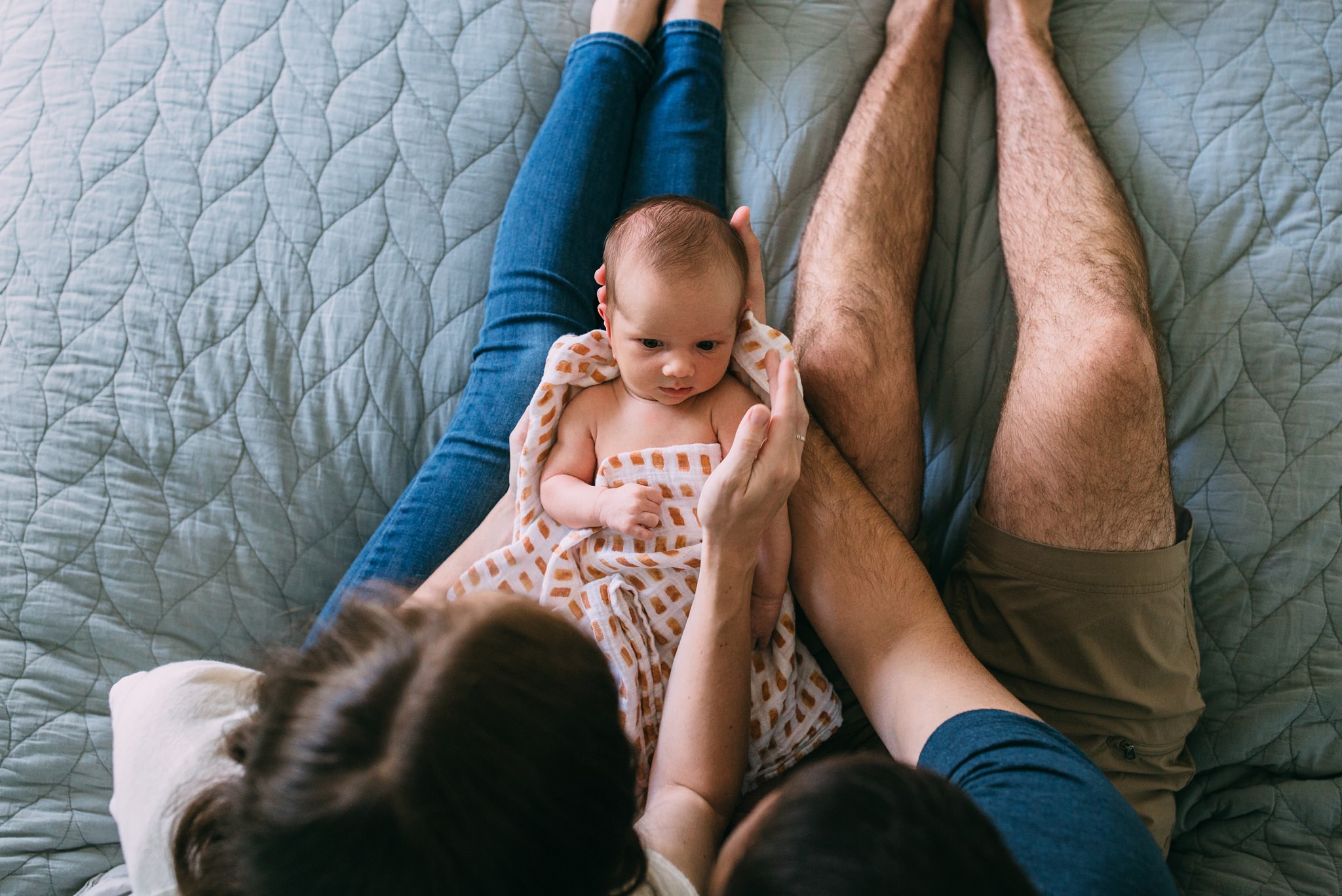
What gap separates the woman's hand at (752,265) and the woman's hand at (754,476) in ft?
0.65

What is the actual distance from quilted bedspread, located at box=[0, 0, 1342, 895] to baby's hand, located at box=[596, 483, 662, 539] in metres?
0.38

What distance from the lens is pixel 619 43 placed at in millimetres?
1312

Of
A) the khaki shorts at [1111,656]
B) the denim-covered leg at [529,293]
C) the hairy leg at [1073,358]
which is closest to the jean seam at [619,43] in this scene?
the denim-covered leg at [529,293]

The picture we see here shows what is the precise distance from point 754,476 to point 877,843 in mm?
409

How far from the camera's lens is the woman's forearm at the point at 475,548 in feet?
3.34

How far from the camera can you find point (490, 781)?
0.51 meters

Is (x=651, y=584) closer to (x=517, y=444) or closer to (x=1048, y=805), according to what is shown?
(x=517, y=444)

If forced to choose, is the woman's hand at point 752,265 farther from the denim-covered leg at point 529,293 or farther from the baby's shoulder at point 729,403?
the denim-covered leg at point 529,293

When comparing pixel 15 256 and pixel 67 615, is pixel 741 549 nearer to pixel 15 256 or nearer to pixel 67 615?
pixel 67 615

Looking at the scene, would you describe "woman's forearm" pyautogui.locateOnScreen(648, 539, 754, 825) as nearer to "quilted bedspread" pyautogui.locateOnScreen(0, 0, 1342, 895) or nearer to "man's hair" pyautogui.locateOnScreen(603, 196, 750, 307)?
"man's hair" pyautogui.locateOnScreen(603, 196, 750, 307)

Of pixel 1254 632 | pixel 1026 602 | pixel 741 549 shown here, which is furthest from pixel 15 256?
pixel 1254 632

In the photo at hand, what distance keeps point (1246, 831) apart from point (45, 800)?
4.65 feet

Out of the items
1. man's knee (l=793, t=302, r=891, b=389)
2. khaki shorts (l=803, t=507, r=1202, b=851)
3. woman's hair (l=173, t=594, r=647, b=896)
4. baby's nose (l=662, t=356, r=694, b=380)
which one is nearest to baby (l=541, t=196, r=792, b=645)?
baby's nose (l=662, t=356, r=694, b=380)

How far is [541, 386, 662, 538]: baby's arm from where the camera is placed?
94cm
